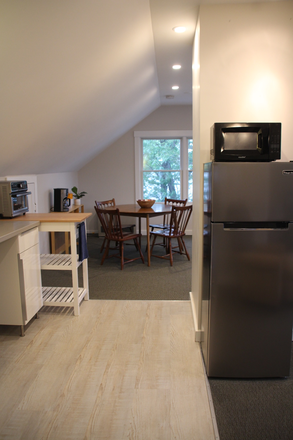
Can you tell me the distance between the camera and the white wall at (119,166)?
6543mm

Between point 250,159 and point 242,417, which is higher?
point 250,159

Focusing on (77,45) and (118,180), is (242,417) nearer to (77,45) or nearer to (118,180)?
(77,45)

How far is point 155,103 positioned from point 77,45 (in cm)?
387

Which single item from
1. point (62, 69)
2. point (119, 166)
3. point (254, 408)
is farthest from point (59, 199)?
point (254, 408)

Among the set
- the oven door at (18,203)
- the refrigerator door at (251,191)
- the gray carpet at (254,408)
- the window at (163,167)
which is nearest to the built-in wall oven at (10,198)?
the oven door at (18,203)

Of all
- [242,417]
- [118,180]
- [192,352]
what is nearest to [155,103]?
[118,180]

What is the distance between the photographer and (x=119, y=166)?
22.0ft

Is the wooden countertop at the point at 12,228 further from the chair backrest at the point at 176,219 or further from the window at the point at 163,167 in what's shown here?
the window at the point at 163,167

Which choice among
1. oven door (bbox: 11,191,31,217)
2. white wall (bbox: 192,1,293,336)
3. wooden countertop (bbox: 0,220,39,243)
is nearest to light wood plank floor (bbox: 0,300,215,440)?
wooden countertop (bbox: 0,220,39,243)

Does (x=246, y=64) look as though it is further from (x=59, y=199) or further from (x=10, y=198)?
(x=59, y=199)

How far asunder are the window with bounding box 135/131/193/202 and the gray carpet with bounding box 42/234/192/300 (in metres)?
2.04

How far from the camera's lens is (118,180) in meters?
6.74

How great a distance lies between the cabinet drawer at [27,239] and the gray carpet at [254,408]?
166 cm

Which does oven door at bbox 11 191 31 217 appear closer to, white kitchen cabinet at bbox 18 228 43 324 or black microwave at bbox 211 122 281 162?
white kitchen cabinet at bbox 18 228 43 324
